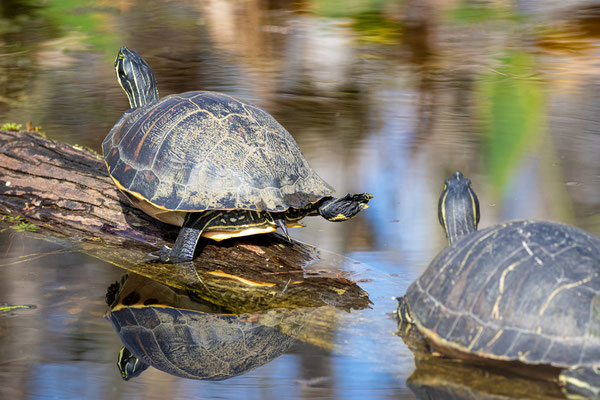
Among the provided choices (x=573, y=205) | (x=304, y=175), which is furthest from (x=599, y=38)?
(x=304, y=175)

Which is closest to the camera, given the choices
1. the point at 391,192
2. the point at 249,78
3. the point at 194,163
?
the point at 194,163

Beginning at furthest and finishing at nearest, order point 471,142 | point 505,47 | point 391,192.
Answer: point 505,47
point 471,142
point 391,192

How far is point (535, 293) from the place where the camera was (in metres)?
2.81

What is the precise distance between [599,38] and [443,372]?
36.8 feet

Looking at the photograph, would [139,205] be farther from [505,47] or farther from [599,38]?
[599,38]

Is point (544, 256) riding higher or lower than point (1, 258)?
higher

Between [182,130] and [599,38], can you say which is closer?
[182,130]

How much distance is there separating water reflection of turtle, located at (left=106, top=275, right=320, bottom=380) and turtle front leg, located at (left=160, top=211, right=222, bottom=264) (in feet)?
0.87

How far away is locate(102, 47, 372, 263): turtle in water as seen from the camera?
4055 millimetres

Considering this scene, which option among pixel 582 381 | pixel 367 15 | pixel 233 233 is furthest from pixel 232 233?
pixel 367 15

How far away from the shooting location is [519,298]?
2836 mm

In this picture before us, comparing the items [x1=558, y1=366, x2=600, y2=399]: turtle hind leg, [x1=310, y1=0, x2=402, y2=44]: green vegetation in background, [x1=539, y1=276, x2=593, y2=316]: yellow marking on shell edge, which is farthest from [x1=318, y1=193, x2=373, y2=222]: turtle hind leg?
[x1=310, y1=0, x2=402, y2=44]: green vegetation in background

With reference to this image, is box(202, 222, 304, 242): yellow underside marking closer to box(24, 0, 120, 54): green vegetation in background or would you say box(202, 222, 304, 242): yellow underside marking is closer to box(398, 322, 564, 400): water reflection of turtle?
box(398, 322, 564, 400): water reflection of turtle

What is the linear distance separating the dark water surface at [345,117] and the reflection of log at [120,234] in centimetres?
21
